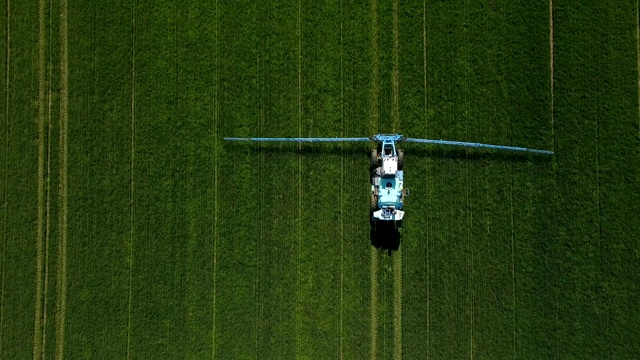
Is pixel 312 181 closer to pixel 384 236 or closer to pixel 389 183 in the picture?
pixel 389 183

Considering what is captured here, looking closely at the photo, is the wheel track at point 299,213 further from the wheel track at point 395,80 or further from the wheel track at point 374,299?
the wheel track at point 395,80

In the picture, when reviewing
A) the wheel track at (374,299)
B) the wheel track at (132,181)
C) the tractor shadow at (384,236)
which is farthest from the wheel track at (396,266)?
the wheel track at (132,181)

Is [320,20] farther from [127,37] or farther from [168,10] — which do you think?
[127,37]

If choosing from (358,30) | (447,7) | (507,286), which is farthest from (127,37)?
(507,286)

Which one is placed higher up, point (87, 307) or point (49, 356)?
point (87, 307)

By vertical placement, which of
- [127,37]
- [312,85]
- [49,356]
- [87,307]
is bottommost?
[49,356]

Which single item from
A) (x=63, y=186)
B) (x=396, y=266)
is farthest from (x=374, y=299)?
(x=63, y=186)
